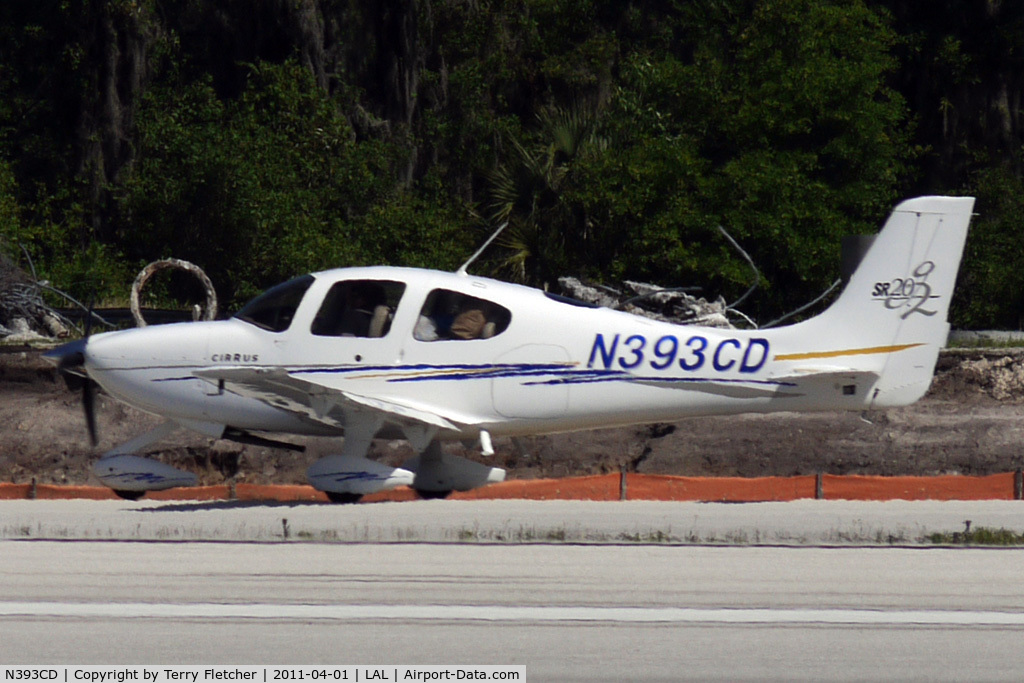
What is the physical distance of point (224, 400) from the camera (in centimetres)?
1338

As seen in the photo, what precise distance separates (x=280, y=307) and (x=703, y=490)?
5.35 metres

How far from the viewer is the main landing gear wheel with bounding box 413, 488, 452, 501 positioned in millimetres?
14016

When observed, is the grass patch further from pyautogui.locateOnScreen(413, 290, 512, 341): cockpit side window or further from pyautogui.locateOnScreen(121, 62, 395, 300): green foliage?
pyautogui.locateOnScreen(121, 62, 395, 300): green foliage

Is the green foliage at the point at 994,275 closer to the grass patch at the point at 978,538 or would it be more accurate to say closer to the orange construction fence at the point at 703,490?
the orange construction fence at the point at 703,490

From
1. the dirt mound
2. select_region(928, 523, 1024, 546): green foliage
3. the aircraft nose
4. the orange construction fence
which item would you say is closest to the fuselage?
the aircraft nose

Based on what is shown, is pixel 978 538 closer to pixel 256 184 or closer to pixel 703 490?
pixel 703 490

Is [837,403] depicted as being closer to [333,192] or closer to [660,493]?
[660,493]

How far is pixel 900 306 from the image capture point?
12.8m

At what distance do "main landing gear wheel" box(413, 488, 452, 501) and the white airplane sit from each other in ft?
2.89

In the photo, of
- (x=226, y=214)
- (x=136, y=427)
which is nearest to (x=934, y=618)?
(x=136, y=427)

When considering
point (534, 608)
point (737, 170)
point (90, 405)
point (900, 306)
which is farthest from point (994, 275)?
point (534, 608)

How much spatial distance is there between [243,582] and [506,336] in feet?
16.7

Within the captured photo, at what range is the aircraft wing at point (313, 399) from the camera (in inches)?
489

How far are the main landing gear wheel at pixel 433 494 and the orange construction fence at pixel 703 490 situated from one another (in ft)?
1.75
